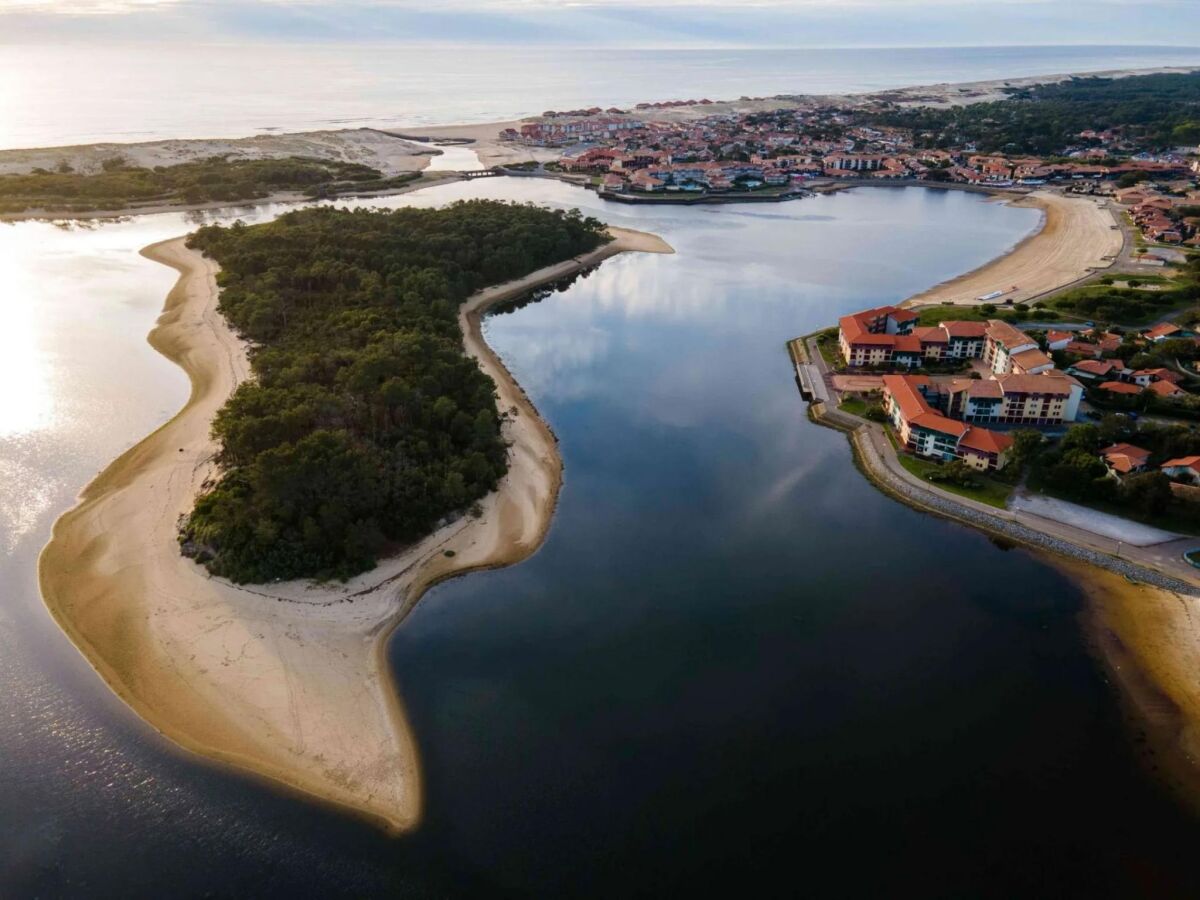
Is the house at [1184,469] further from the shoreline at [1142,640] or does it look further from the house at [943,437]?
the shoreline at [1142,640]

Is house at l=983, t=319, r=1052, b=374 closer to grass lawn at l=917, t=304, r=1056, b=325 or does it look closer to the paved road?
grass lawn at l=917, t=304, r=1056, b=325

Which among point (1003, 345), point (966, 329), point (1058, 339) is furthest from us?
point (966, 329)

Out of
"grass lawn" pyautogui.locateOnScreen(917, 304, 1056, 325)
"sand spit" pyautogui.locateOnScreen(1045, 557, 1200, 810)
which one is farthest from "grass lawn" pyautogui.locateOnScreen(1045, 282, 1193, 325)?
"sand spit" pyautogui.locateOnScreen(1045, 557, 1200, 810)

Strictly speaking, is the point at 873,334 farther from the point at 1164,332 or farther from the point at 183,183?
the point at 183,183

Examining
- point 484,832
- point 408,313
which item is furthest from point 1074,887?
point 408,313

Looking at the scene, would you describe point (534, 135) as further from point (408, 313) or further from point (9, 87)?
point (9, 87)

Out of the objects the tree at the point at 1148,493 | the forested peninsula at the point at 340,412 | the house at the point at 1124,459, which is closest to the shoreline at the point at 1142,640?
the tree at the point at 1148,493

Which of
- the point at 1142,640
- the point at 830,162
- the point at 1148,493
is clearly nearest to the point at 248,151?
the point at 830,162

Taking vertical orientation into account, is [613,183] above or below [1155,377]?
above
